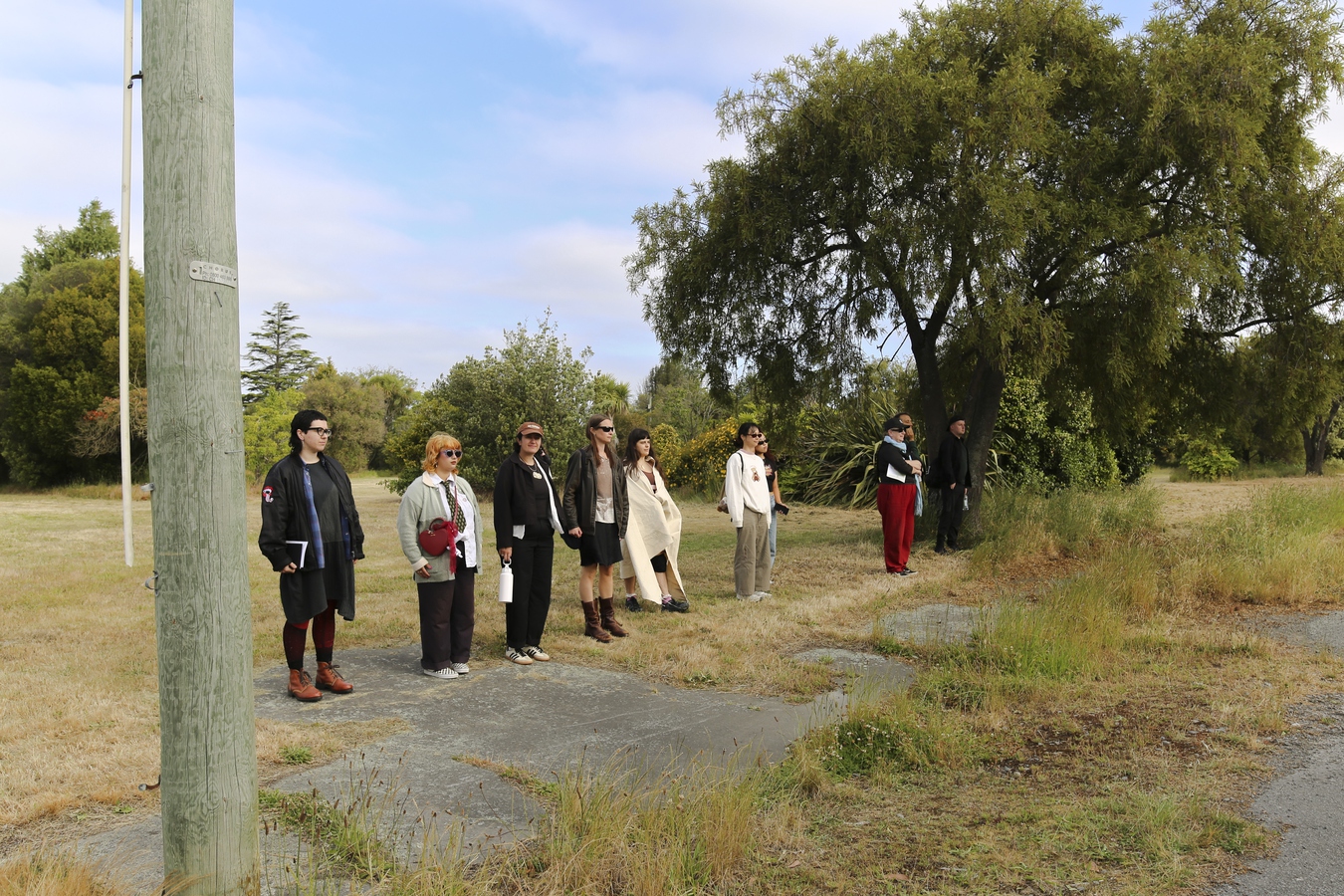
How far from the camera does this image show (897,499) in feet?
38.3

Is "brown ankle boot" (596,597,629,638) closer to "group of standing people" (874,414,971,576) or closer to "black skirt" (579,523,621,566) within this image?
"black skirt" (579,523,621,566)

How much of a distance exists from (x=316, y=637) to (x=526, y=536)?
1747mm

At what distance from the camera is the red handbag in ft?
22.6

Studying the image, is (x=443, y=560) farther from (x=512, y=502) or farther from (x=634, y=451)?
(x=634, y=451)

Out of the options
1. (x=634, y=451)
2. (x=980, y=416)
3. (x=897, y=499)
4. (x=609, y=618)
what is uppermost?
(x=980, y=416)

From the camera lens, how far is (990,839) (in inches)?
156

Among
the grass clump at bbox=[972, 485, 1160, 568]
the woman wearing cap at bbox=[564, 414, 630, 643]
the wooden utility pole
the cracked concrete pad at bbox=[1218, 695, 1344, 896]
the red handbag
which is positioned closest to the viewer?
the wooden utility pole

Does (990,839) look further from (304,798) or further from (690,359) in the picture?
(690,359)

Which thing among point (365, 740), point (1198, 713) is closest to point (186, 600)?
point (365, 740)

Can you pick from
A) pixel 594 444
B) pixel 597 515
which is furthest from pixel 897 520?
pixel 594 444

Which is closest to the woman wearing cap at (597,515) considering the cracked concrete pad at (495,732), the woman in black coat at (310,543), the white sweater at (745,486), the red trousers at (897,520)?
the cracked concrete pad at (495,732)

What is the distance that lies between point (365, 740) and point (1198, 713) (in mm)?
4944

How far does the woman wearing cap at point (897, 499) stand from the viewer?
38.2 feet

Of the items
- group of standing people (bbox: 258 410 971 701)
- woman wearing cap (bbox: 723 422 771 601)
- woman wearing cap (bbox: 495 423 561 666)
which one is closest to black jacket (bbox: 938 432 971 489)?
group of standing people (bbox: 258 410 971 701)
